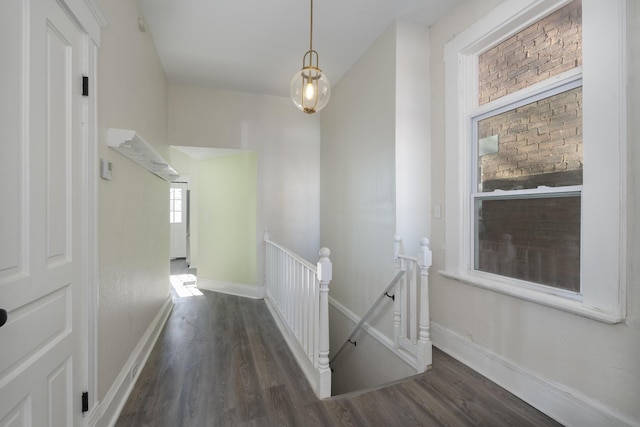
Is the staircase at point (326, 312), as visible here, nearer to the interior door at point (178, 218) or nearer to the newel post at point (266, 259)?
the newel post at point (266, 259)

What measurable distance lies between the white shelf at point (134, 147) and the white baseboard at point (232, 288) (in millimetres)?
2258

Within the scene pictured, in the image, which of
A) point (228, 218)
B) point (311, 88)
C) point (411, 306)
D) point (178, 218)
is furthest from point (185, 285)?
point (311, 88)

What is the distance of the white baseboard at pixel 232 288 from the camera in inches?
166

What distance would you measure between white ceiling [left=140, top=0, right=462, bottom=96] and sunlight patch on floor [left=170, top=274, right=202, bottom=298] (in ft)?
10.2

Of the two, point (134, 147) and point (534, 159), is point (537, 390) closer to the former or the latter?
point (534, 159)

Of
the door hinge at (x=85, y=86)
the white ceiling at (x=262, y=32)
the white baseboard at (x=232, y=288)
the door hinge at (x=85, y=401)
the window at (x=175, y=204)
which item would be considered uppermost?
the white ceiling at (x=262, y=32)

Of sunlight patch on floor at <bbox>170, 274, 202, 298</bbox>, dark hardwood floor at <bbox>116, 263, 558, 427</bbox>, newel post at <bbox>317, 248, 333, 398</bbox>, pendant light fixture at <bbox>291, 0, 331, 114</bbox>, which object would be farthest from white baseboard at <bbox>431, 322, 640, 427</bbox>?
sunlight patch on floor at <bbox>170, 274, 202, 298</bbox>

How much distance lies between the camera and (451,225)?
248 centimetres

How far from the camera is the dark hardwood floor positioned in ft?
5.55

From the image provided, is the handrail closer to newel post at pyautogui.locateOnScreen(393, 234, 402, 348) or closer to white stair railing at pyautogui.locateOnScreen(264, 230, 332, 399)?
newel post at pyautogui.locateOnScreen(393, 234, 402, 348)

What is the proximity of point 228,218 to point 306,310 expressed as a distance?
285 cm

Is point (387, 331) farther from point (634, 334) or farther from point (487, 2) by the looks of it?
point (487, 2)

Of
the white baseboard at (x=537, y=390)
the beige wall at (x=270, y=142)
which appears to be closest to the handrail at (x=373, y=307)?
the white baseboard at (x=537, y=390)

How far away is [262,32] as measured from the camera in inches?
113
